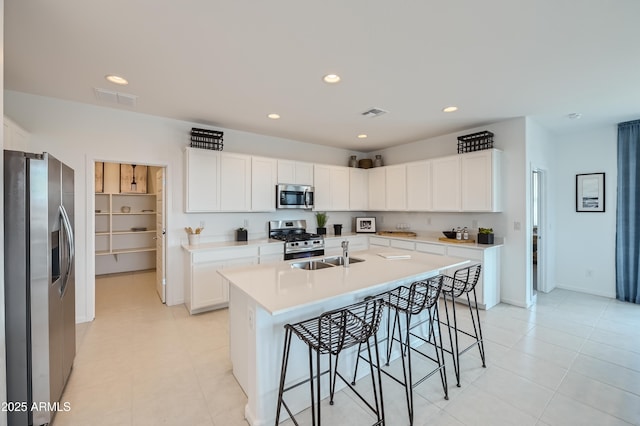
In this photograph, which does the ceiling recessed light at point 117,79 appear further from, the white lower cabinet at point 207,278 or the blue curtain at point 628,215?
the blue curtain at point 628,215

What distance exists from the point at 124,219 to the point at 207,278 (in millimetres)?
3529

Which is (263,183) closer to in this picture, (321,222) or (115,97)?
(321,222)

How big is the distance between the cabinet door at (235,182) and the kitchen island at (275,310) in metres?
2.01

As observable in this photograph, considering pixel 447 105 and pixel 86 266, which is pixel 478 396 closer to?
pixel 447 105

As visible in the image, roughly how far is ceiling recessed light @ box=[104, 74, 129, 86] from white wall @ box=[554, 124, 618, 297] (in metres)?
6.26

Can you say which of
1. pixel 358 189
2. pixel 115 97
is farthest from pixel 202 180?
pixel 358 189

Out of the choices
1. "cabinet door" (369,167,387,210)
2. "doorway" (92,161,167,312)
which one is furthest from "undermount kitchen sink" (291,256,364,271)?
"doorway" (92,161,167,312)

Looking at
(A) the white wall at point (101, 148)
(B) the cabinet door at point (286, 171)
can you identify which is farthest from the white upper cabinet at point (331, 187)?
(A) the white wall at point (101, 148)

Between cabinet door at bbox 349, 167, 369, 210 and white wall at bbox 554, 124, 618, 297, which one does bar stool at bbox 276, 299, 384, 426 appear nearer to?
cabinet door at bbox 349, 167, 369, 210

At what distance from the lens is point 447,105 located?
133 inches

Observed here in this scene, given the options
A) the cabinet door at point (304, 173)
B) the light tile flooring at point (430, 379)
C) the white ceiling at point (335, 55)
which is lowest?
the light tile flooring at point (430, 379)

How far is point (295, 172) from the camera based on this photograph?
484cm

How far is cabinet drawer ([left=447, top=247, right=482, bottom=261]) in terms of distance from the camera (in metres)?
3.81

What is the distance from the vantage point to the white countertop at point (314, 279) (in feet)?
5.41
